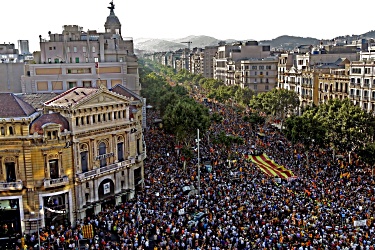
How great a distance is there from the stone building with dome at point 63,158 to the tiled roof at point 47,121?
11 mm

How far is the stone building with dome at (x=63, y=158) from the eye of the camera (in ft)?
153

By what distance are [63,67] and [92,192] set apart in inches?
1450

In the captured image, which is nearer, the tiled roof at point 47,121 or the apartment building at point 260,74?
the tiled roof at point 47,121

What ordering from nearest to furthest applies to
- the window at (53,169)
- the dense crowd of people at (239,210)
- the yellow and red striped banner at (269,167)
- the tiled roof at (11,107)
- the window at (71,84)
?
the dense crowd of people at (239,210), the tiled roof at (11,107), the window at (53,169), the yellow and red striped banner at (269,167), the window at (71,84)

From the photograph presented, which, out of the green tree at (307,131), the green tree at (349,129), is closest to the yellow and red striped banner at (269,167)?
the green tree at (307,131)

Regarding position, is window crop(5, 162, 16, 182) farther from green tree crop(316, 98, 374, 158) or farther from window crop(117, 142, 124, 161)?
green tree crop(316, 98, 374, 158)

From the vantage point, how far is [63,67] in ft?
265

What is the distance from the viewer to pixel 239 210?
48.5m

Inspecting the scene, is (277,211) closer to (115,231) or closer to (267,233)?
(267,233)

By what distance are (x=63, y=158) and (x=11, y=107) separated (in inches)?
318

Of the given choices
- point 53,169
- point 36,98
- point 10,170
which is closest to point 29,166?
point 10,170

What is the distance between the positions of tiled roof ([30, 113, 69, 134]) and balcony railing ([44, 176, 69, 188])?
551 cm

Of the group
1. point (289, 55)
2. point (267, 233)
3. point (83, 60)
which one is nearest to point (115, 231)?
point (267, 233)

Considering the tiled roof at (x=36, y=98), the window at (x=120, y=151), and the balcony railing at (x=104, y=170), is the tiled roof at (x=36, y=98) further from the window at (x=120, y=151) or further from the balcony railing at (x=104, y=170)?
the balcony railing at (x=104, y=170)
